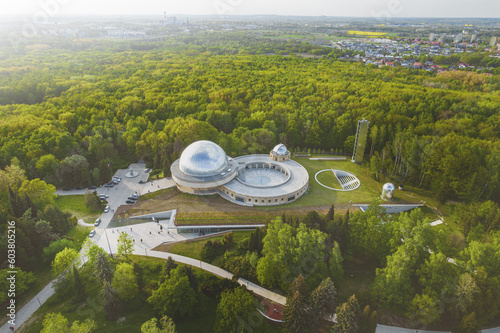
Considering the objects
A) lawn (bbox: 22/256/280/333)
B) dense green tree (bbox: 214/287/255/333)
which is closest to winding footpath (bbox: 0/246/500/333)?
lawn (bbox: 22/256/280/333)

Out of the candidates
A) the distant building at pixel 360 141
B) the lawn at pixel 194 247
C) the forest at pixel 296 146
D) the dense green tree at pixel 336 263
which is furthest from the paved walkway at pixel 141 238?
the distant building at pixel 360 141

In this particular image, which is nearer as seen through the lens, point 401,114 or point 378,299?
point 378,299

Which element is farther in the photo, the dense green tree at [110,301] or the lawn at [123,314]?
the lawn at [123,314]

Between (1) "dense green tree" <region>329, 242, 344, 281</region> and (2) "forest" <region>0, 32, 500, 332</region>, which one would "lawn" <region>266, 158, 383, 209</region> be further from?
(1) "dense green tree" <region>329, 242, 344, 281</region>

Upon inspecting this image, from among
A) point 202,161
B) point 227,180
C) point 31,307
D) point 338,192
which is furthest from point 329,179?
point 31,307

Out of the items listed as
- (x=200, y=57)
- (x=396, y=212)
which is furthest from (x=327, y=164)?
(x=200, y=57)

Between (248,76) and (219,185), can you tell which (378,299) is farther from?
(248,76)

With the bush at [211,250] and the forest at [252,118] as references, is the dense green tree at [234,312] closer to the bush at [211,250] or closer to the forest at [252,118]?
the bush at [211,250]

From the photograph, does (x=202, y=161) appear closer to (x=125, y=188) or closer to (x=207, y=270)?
(x=125, y=188)
